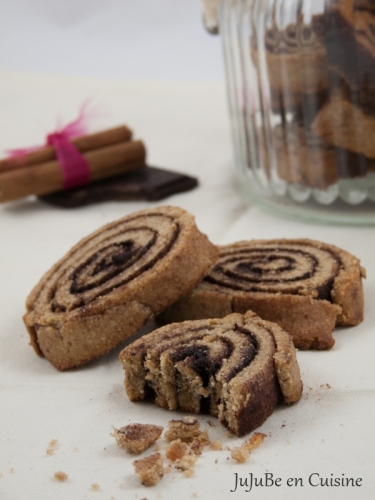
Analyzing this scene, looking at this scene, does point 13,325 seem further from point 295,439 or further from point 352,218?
point 352,218

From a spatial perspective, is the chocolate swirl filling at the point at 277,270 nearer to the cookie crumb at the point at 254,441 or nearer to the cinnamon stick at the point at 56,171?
the cookie crumb at the point at 254,441

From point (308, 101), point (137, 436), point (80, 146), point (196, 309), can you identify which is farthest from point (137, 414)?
point (80, 146)

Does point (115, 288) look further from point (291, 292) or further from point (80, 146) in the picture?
point (80, 146)

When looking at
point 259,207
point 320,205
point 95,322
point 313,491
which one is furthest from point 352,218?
point 313,491

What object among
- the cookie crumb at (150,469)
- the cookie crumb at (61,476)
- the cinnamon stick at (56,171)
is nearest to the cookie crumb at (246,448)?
the cookie crumb at (150,469)

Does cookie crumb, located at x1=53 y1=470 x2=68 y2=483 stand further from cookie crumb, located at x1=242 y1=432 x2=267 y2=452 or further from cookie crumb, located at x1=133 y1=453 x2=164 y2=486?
cookie crumb, located at x1=242 y1=432 x2=267 y2=452

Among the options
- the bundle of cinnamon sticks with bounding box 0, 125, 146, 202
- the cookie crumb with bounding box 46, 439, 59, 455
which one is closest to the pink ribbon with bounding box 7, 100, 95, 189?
the bundle of cinnamon sticks with bounding box 0, 125, 146, 202
